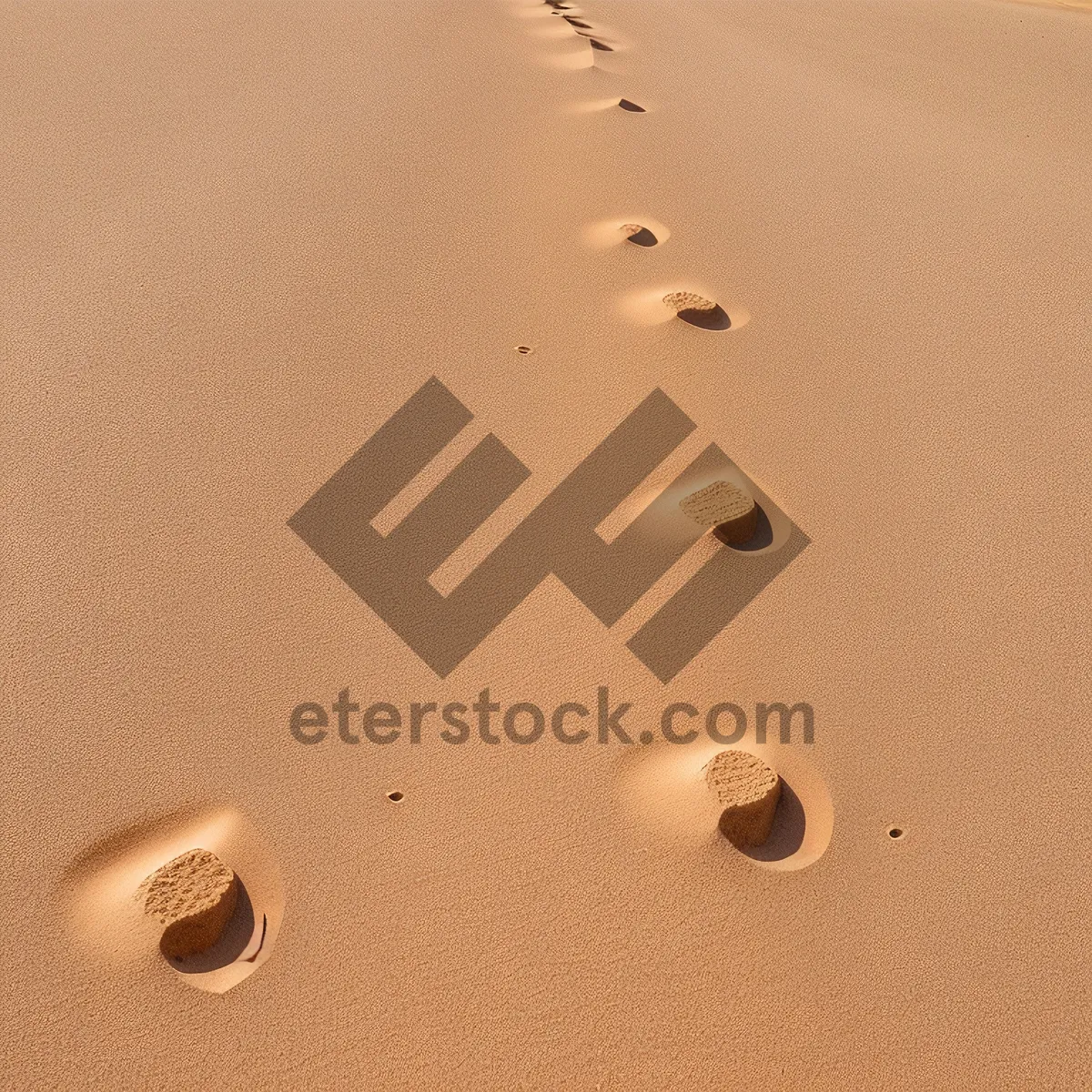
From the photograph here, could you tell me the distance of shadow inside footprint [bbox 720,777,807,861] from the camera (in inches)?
52.3

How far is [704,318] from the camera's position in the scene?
2.30m

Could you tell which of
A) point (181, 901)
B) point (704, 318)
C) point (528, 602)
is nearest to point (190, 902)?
point (181, 901)

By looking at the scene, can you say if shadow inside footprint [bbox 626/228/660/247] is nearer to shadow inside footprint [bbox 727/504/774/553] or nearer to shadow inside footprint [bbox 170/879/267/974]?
shadow inside footprint [bbox 727/504/774/553]

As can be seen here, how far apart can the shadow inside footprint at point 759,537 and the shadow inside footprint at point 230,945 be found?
3.09 feet

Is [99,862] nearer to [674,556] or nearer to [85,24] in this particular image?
[674,556]

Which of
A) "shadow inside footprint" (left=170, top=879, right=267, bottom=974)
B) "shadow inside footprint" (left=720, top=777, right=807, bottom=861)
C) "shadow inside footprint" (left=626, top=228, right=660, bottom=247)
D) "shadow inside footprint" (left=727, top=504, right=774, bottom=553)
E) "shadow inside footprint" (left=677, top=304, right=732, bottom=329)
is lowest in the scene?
"shadow inside footprint" (left=170, top=879, right=267, bottom=974)

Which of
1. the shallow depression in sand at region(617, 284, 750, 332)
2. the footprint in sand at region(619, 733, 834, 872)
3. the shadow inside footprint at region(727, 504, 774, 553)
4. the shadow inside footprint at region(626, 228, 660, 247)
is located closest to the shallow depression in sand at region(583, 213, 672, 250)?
the shadow inside footprint at region(626, 228, 660, 247)

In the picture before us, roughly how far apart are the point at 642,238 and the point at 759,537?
1118mm

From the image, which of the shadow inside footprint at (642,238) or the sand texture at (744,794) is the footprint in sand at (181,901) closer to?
the sand texture at (744,794)

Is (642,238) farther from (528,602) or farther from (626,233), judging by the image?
(528,602)

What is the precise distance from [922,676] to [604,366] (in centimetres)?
93

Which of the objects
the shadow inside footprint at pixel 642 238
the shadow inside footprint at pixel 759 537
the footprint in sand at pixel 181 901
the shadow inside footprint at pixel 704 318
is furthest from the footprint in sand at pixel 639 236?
the footprint in sand at pixel 181 901

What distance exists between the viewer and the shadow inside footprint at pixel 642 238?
2.57 m

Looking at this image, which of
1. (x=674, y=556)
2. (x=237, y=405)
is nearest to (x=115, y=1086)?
(x=674, y=556)
